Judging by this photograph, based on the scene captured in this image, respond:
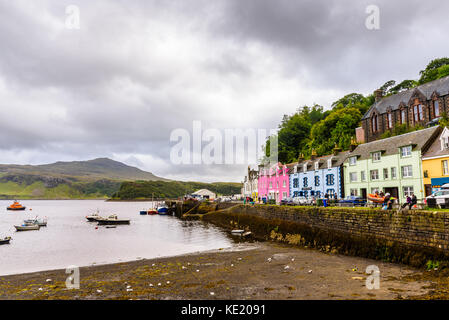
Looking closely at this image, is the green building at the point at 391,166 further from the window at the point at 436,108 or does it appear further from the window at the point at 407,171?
the window at the point at 436,108

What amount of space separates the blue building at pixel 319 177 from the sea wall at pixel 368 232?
11516 millimetres

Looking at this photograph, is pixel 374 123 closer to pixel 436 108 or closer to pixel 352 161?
pixel 436 108

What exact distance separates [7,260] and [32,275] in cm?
996

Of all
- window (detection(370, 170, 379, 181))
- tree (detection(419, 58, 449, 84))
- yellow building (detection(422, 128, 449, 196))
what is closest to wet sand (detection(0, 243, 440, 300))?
yellow building (detection(422, 128, 449, 196))

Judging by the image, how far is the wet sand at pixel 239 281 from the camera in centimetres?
1179

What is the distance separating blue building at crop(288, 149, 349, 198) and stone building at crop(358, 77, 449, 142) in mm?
17226

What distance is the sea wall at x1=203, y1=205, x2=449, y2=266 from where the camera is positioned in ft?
50.0

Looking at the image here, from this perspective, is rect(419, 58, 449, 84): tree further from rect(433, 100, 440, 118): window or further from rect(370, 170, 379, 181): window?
rect(370, 170, 379, 181): window

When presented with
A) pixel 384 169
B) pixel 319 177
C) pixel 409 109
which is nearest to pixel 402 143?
pixel 384 169

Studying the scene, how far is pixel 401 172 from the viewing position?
30688mm

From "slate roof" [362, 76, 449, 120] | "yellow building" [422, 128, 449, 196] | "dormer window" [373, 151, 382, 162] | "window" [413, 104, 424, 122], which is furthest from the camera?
"window" [413, 104, 424, 122]

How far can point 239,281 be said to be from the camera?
1405cm

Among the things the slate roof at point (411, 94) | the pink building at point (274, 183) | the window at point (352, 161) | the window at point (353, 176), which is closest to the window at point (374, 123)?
the slate roof at point (411, 94)

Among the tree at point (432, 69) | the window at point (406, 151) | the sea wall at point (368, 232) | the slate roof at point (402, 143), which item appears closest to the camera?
the sea wall at point (368, 232)
